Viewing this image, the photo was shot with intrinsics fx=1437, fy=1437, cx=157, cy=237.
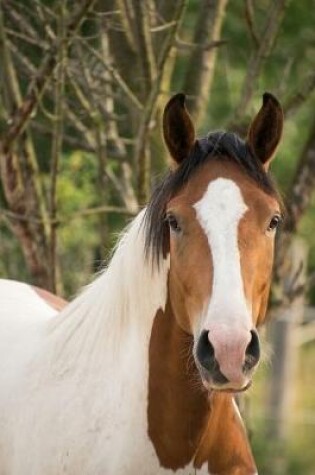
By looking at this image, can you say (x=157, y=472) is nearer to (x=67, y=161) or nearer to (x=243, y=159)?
(x=243, y=159)

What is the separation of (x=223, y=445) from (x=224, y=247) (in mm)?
735

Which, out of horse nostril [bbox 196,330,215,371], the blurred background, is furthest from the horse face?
the blurred background

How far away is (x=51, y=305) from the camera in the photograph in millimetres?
5922

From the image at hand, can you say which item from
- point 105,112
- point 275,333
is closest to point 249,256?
point 105,112

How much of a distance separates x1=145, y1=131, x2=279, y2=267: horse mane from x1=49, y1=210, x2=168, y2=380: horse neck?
0.07 m

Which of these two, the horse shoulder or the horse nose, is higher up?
the horse nose

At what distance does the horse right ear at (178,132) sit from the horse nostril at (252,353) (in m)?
0.74

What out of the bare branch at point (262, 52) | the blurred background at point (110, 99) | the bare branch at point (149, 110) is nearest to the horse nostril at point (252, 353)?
the blurred background at point (110, 99)

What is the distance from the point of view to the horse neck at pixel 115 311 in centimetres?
457

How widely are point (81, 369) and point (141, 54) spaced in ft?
6.96

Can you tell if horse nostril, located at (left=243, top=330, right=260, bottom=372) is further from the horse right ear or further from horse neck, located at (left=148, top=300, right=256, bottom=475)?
the horse right ear

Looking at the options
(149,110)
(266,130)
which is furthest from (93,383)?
(149,110)

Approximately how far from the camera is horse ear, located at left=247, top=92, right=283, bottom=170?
448 centimetres

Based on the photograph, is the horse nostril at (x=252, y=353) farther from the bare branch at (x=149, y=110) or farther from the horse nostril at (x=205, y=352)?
the bare branch at (x=149, y=110)
